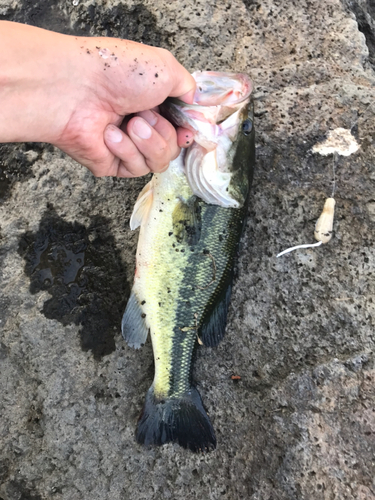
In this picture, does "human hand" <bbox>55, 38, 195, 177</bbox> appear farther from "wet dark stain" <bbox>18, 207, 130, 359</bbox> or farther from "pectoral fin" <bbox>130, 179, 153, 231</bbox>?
"wet dark stain" <bbox>18, 207, 130, 359</bbox>

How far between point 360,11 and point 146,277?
2987 millimetres

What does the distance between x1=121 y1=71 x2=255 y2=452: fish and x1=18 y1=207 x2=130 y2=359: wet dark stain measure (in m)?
0.24

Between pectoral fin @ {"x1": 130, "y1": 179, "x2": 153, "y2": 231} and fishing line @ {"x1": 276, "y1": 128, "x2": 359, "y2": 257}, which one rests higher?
fishing line @ {"x1": 276, "y1": 128, "x2": 359, "y2": 257}

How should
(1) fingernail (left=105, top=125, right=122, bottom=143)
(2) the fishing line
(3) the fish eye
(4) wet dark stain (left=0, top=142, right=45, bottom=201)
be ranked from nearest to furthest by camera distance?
(1) fingernail (left=105, top=125, right=122, bottom=143)
(3) the fish eye
(2) the fishing line
(4) wet dark stain (left=0, top=142, right=45, bottom=201)

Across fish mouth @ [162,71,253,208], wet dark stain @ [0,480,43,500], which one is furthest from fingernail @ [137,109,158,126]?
wet dark stain @ [0,480,43,500]

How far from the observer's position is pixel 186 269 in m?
2.58

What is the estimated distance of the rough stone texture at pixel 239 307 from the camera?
8.20ft

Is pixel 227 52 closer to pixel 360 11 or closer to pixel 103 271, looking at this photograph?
pixel 360 11

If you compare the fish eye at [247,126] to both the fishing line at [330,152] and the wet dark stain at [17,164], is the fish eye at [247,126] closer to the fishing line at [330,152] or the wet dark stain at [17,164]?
the fishing line at [330,152]

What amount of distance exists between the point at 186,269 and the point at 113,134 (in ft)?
3.25

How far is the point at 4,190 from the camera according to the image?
2938 millimetres

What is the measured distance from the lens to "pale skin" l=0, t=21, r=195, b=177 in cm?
197

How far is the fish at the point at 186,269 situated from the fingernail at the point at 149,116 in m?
0.32

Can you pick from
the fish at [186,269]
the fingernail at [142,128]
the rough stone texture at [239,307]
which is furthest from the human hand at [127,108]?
the rough stone texture at [239,307]
